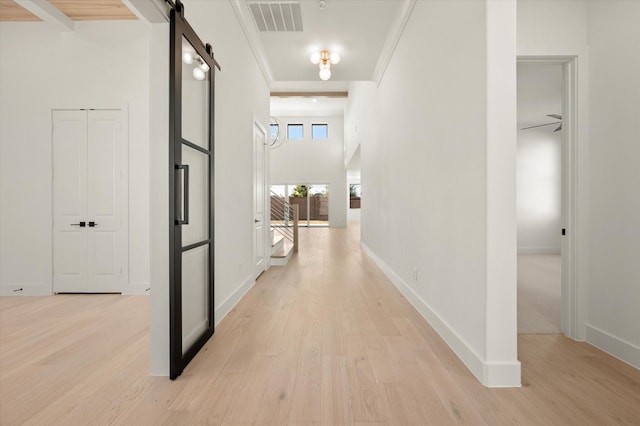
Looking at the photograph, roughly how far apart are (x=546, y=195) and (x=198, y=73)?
7.89 metres

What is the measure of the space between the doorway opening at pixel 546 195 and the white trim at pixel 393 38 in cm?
141

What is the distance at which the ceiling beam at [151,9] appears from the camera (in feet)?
5.89

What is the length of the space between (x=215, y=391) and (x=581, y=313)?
109 inches

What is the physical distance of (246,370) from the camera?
2100 mm

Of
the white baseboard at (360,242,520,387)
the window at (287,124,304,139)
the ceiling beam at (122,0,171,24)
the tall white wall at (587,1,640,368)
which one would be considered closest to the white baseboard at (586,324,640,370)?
the tall white wall at (587,1,640,368)

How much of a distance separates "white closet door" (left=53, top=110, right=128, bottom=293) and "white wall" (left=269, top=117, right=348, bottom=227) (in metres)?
10.4

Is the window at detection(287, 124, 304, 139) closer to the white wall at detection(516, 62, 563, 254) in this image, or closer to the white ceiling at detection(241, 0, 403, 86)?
the white ceiling at detection(241, 0, 403, 86)

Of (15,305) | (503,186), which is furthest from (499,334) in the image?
(15,305)

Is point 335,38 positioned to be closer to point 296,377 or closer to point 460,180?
point 460,180

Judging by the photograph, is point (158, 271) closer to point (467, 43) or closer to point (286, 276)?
point (467, 43)

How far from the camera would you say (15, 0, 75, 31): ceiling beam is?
3441 mm

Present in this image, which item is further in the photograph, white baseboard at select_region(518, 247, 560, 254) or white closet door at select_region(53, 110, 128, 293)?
white baseboard at select_region(518, 247, 560, 254)

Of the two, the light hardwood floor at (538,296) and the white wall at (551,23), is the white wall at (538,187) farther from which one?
the white wall at (551,23)

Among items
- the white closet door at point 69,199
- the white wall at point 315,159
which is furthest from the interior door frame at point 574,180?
the white wall at point 315,159
